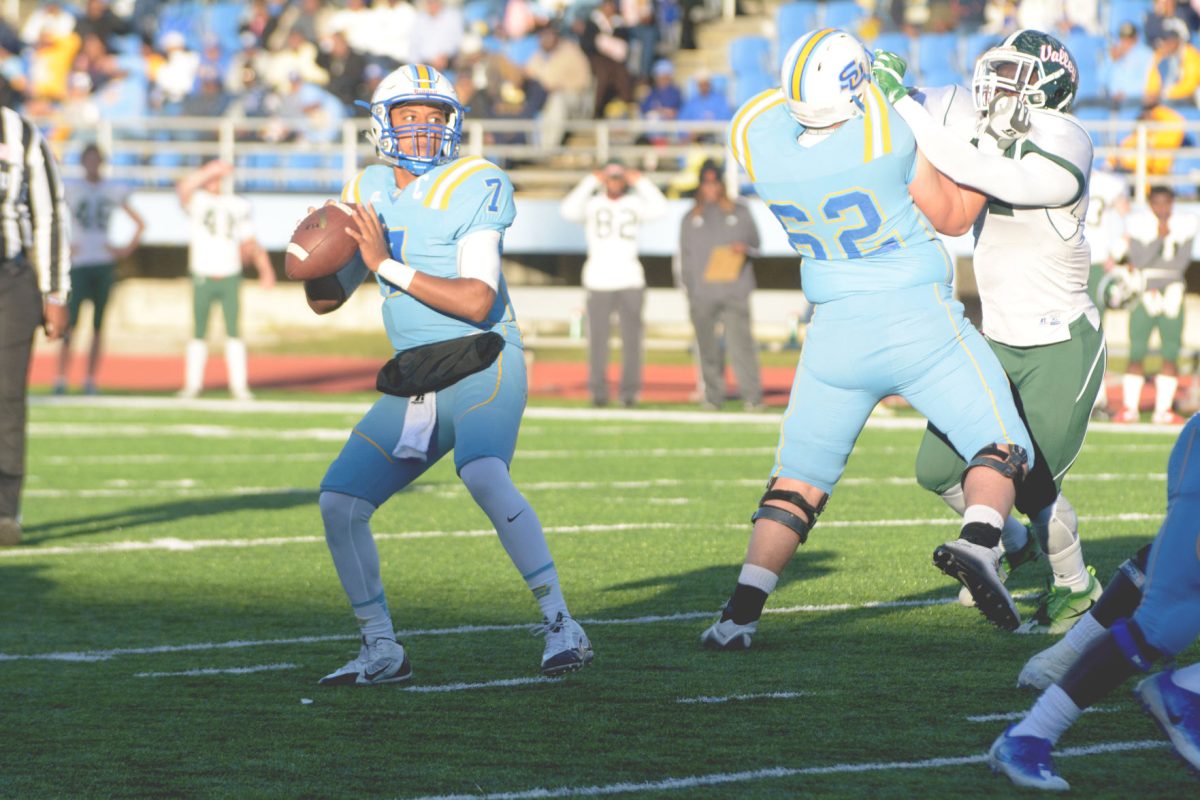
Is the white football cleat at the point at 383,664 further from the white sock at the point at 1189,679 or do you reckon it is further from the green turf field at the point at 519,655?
the white sock at the point at 1189,679

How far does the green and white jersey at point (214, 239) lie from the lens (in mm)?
17266

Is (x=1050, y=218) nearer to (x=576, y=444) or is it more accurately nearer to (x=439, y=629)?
(x=439, y=629)

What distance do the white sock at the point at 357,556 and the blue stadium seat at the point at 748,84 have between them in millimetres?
16879

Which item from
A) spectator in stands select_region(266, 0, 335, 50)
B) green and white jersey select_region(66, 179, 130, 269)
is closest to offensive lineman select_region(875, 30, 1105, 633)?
green and white jersey select_region(66, 179, 130, 269)

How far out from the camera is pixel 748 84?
22828 millimetres

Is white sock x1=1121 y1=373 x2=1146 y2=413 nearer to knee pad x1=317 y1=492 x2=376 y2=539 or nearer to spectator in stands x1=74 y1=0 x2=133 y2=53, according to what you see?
knee pad x1=317 y1=492 x2=376 y2=539

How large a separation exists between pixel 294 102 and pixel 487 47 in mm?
2682

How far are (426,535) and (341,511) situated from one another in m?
3.46

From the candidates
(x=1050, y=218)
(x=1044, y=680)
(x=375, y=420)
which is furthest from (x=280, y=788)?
(x=1050, y=218)

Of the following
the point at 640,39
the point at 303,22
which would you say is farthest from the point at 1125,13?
the point at 303,22

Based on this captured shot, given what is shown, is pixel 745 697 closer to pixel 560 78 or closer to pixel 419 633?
pixel 419 633

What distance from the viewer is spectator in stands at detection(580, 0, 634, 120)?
75.5ft

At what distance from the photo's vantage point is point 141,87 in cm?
2533

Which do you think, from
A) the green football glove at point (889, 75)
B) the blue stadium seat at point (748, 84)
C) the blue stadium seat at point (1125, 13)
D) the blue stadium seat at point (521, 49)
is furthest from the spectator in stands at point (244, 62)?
the green football glove at point (889, 75)
